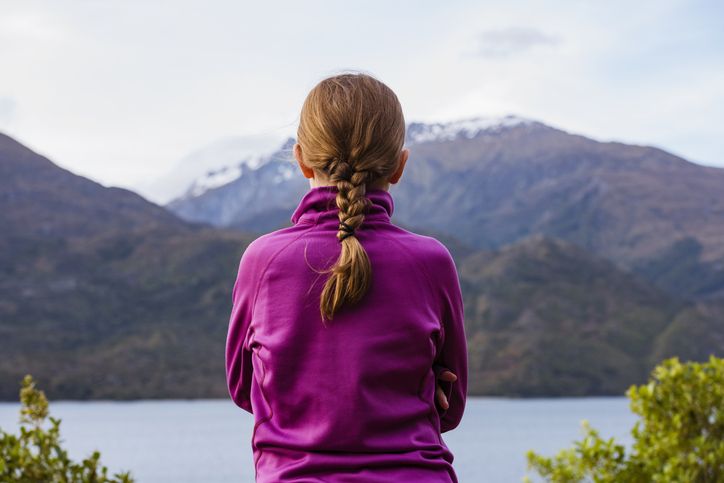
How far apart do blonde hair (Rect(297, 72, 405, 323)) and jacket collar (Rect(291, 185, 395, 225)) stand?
0.02 m

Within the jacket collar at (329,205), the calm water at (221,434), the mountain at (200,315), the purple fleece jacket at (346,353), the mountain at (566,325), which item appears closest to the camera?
the purple fleece jacket at (346,353)

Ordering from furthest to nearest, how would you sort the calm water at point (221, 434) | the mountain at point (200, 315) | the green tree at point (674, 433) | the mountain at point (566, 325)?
the mountain at point (566, 325), the mountain at point (200, 315), the calm water at point (221, 434), the green tree at point (674, 433)

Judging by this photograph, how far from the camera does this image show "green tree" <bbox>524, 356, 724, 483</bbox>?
6.88 m

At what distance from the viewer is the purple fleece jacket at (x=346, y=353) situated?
185cm

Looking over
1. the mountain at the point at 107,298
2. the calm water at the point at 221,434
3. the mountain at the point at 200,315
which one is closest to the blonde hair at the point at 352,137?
the calm water at the point at 221,434

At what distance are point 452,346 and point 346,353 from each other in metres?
0.27

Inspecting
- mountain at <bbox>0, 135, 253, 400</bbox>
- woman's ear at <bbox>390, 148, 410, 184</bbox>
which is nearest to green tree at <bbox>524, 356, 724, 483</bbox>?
woman's ear at <bbox>390, 148, 410, 184</bbox>

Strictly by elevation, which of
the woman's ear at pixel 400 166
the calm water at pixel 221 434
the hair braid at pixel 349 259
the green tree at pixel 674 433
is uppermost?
the woman's ear at pixel 400 166

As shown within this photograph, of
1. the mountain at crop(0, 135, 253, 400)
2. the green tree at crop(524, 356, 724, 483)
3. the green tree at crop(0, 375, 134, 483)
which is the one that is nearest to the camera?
the green tree at crop(0, 375, 134, 483)

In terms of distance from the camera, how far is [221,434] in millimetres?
83188

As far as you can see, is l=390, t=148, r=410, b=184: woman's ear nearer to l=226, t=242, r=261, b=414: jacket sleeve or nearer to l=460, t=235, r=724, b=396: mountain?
l=226, t=242, r=261, b=414: jacket sleeve

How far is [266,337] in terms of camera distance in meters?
1.95

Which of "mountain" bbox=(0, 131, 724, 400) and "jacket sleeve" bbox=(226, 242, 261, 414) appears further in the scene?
"mountain" bbox=(0, 131, 724, 400)

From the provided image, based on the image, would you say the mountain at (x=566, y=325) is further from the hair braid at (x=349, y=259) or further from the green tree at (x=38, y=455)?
the hair braid at (x=349, y=259)
